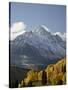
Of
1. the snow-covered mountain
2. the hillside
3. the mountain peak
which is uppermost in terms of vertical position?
the mountain peak

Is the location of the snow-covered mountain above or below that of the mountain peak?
below

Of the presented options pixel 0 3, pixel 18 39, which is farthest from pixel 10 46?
pixel 0 3

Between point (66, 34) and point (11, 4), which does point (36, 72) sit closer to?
point (66, 34)

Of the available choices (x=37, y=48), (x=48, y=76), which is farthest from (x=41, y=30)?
(x=48, y=76)

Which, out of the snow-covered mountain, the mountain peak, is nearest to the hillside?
the snow-covered mountain

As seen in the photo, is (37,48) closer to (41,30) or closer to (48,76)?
(41,30)

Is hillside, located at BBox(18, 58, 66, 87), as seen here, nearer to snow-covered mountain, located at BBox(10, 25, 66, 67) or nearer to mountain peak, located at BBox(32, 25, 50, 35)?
snow-covered mountain, located at BBox(10, 25, 66, 67)

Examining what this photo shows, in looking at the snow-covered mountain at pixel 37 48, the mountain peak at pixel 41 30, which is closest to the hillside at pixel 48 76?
the snow-covered mountain at pixel 37 48
